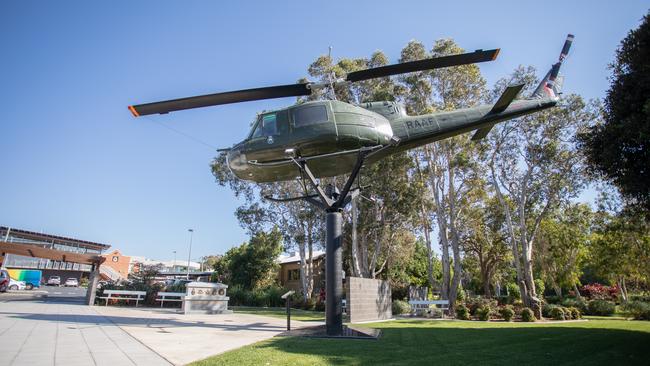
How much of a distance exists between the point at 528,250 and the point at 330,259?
54.5 ft

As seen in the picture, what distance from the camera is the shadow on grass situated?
627 centimetres

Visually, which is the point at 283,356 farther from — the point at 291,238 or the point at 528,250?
the point at 291,238

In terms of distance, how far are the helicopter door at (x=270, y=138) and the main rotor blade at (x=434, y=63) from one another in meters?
2.28

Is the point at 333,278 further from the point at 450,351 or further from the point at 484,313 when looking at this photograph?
the point at 484,313

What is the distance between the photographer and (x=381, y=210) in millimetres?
25844

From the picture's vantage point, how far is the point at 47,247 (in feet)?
180

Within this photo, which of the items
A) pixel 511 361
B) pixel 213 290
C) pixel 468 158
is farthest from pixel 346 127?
pixel 468 158

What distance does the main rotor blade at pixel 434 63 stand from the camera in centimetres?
862

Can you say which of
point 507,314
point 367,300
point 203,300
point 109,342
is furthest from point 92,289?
point 507,314

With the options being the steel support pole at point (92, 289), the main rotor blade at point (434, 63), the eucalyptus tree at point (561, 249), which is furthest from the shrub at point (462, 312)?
the steel support pole at point (92, 289)

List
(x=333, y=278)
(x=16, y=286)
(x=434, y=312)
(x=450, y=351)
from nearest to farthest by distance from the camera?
(x=450, y=351)
(x=333, y=278)
(x=434, y=312)
(x=16, y=286)

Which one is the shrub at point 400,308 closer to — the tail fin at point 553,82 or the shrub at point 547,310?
Result: the shrub at point 547,310

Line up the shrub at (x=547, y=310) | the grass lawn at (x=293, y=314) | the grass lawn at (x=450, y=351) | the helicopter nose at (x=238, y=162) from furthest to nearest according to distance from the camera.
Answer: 1. the shrub at (x=547, y=310)
2. the grass lawn at (x=293, y=314)
3. the helicopter nose at (x=238, y=162)
4. the grass lawn at (x=450, y=351)

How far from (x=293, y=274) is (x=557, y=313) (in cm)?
3053
